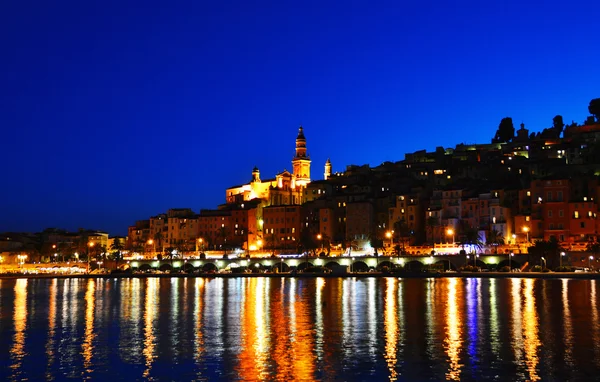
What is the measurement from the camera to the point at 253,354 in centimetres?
2908

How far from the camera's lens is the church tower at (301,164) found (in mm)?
168275

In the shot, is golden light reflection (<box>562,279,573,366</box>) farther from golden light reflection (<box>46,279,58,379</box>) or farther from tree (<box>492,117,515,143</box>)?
tree (<box>492,117,515,143</box>)

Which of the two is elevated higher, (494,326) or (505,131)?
(505,131)

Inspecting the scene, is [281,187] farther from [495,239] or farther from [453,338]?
[453,338]

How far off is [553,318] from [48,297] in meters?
48.6

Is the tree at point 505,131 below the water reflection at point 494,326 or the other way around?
the other way around

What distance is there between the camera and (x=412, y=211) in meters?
116

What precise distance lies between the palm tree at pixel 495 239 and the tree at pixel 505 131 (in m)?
59.3

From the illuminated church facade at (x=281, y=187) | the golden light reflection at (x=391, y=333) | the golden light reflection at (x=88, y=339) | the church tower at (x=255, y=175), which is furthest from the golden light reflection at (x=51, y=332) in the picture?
the church tower at (x=255, y=175)

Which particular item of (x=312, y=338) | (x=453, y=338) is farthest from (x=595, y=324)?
(x=312, y=338)

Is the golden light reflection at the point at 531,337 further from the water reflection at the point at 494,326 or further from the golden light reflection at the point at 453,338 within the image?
the golden light reflection at the point at 453,338

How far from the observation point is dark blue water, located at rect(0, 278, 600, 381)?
2534 cm

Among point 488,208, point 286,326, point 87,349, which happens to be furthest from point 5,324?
point 488,208

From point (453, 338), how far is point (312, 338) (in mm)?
6747
